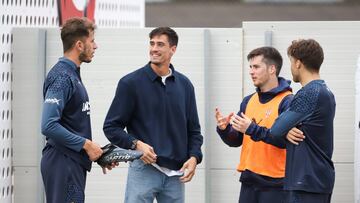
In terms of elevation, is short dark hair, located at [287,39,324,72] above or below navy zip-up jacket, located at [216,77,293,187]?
above

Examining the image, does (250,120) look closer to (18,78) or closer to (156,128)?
(156,128)

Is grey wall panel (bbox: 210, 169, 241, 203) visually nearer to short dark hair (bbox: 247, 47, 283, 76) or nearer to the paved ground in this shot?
short dark hair (bbox: 247, 47, 283, 76)

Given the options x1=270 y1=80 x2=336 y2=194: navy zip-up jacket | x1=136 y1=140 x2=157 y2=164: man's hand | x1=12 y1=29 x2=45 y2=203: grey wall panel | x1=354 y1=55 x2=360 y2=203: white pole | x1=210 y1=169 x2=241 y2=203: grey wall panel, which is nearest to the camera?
x1=270 y1=80 x2=336 y2=194: navy zip-up jacket

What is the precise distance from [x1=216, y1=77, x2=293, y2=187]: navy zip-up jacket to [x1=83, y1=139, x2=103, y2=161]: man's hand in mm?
915

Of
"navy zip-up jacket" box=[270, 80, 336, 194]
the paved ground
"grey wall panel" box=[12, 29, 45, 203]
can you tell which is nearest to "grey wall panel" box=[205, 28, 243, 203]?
"grey wall panel" box=[12, 29, 45, 203]

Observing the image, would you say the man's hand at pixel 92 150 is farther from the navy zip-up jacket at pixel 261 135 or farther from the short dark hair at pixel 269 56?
the short dark hair at pixel 269 56

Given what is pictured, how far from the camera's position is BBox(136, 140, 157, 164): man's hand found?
8078 millimetres

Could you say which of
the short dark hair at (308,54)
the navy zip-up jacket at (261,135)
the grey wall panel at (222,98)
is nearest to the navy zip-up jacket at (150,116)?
the navy zip-up jacket at (261,135)

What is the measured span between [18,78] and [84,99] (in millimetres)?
2205

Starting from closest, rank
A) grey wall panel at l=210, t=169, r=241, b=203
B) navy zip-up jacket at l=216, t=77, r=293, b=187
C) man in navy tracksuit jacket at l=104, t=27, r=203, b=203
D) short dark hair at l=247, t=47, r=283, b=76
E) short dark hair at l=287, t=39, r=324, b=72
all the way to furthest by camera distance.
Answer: short dark hair at l=287, t=39, r=324, b=72 → navy zip-up jacket at l=216, t=77, r=293, b=187 → man in navy tracksuit jacket at l=104, t=27, r=203, b=203 → short dark hair at l=247, t=47, r=283, b=76 → grey wall panel at l=210, t=169, r=241, b=203

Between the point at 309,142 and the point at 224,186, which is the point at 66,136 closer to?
the point at 309,142

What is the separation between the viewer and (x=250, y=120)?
8086 millimetres

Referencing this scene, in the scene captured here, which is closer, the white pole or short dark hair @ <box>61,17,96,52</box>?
short dark hair @ <box>61,17,96,52</box>

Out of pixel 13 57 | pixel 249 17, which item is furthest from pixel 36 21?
pixel 249 17
